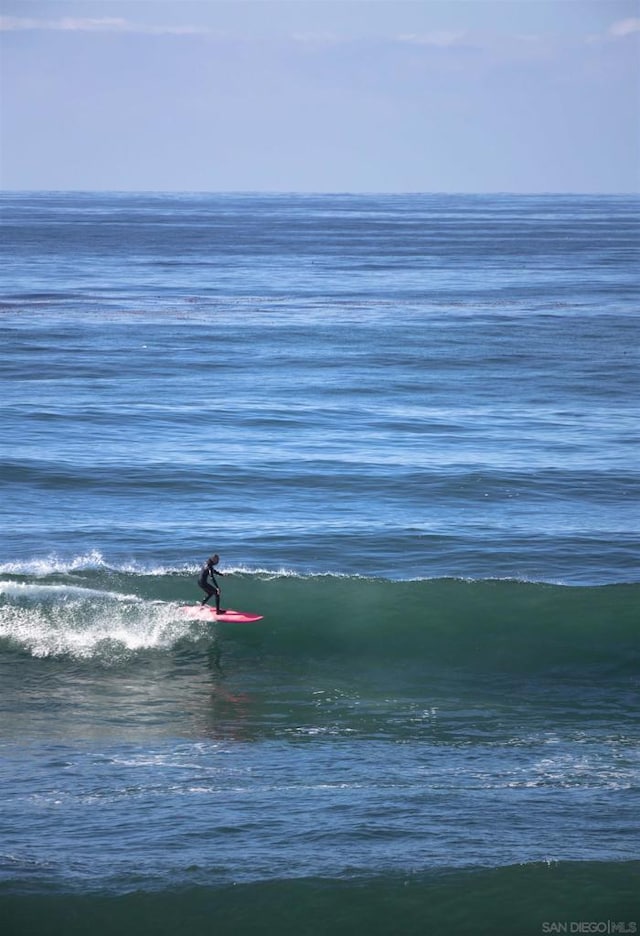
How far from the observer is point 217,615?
2850cm

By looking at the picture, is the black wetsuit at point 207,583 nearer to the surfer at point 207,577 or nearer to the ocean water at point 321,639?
the surfer at point 207,577

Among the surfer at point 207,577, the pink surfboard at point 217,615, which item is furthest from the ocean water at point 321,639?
the surfer at point 207,577

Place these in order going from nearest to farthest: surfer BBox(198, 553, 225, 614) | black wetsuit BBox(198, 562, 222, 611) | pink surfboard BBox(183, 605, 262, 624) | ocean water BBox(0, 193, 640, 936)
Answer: ocean water BBox(0, 193, 640, 936) → surfer BBox(198, 553, 225, 614) → black wetsuit BBox(198, 562, 222, 611) → pink surfboard BBox(183, 605, 262, 624)

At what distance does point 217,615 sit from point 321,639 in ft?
8.13

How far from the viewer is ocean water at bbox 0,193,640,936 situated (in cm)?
1775

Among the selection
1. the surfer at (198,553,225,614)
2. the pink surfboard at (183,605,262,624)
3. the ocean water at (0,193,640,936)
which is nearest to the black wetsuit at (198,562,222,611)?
the surfer at (198,553,225,614)

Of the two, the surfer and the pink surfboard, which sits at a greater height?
the surfer

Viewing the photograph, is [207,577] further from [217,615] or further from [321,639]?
[321,639]

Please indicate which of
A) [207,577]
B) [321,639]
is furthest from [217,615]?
[321,639]

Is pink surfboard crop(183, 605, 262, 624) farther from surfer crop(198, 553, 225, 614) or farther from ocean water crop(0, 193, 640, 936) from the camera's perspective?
ocean water crop(0, 193, 640, 936)

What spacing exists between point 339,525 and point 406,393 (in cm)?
2073

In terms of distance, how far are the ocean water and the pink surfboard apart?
0.33 meters

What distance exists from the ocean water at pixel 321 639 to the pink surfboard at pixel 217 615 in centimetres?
33

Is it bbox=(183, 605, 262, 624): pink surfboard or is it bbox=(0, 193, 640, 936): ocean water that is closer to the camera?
bbox=(0, 193, 640, 936): ocean water
